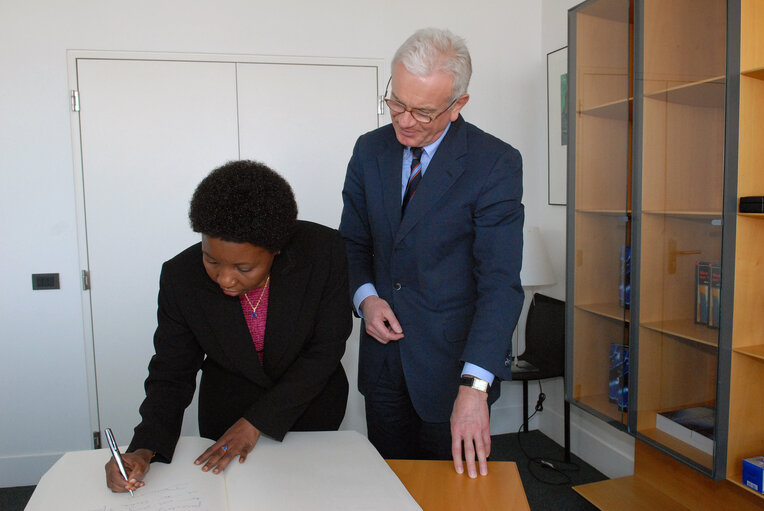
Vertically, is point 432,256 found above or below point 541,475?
above

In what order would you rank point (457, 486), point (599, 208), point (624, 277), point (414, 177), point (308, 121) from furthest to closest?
1. point (308, 121)
2. point (599, 208)
3. point (624, 277)
4. point (414, 177)
5. point (457, 486)

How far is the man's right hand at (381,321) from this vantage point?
5.23 ft

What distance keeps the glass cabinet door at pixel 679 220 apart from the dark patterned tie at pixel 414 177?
1.13 metres

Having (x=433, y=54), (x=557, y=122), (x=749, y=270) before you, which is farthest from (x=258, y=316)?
(x=557, y=122)

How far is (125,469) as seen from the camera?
1196mm

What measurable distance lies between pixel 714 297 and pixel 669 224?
35cm

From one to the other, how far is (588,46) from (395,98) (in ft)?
5.45

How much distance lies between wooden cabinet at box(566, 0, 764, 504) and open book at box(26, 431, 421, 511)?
1.45 metres

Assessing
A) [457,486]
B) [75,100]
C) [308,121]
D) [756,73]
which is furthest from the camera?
[308,121]

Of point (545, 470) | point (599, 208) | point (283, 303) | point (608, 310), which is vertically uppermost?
point (599, 208)

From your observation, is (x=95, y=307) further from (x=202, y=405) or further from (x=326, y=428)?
(x=326, y=428)

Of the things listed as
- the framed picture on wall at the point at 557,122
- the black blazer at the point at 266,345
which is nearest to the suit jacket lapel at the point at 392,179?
the black blazer at the point at 266,345

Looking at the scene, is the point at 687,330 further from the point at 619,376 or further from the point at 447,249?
the point at 447,249

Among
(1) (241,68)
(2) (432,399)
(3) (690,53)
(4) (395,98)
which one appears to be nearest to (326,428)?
(2) (432,399)
